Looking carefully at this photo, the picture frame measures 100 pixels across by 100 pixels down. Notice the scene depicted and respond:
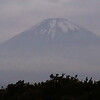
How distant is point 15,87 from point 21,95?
1005mm

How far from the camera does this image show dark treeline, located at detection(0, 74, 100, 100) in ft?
27.8

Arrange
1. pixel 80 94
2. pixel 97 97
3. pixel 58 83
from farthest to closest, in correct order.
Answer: pixel 58 83 < pixel 80 94 < pixel 97 97

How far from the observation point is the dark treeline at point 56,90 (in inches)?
334

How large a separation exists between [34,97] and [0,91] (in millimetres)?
1681

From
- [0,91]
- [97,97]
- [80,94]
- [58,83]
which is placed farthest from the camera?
[0,91]

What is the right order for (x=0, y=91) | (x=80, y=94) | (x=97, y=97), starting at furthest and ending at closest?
1. (x=0, y=91)
2. (x=80, y=94)
3. (x=97, y=97)

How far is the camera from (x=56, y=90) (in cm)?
903

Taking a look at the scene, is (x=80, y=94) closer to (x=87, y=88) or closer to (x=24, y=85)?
(x=87, y=88)

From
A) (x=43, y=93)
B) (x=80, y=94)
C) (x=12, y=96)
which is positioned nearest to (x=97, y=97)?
(x=80, y=94)

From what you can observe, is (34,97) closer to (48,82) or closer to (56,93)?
(56,93)

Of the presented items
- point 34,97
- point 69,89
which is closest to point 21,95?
point 34,97

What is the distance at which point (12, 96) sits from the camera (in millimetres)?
9156

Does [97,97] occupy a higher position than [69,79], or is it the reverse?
[69,79]

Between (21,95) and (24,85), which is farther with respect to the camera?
(24,85)
